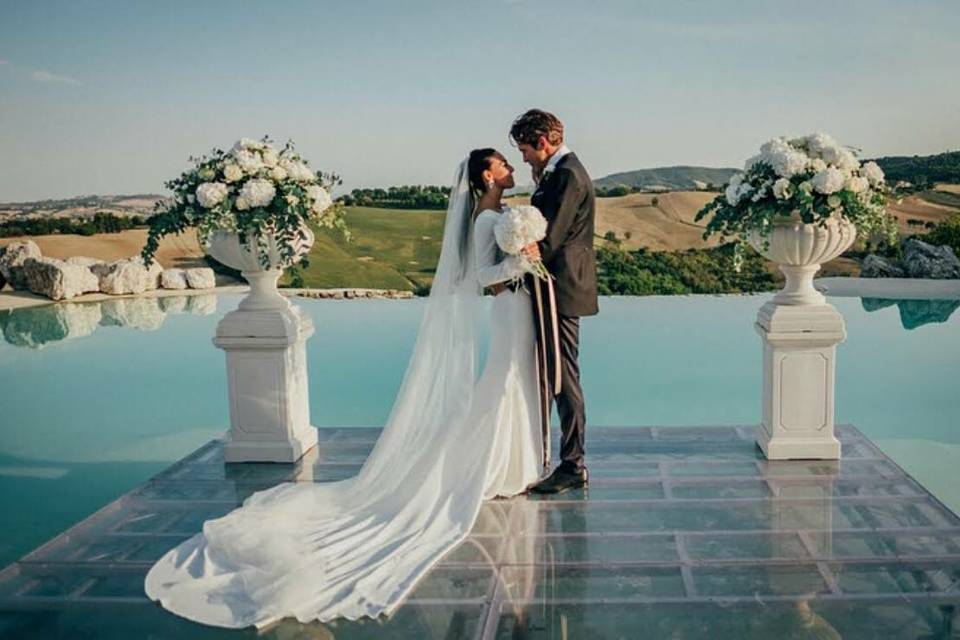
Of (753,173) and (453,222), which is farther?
(753,173)

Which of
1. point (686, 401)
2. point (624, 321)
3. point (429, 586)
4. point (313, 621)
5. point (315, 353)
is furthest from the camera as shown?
point (624, 321)

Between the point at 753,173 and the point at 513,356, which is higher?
the point at 753,173

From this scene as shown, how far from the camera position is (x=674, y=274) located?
54.7ft

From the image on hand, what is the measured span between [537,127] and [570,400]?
129cm

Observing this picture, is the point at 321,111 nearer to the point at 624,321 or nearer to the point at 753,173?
the point at 624,321

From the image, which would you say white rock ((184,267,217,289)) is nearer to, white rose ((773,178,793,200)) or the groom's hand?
the groom's hand

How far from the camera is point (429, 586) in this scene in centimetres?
313

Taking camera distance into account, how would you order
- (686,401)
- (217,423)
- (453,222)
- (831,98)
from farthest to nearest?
(831,98) < (686,401) < (217,423) < (453,222)

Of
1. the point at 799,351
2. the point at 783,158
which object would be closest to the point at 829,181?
the point at 783,158

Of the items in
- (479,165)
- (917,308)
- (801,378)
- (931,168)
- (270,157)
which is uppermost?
(931,168)

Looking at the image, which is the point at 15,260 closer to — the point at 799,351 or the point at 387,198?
the point at 387,198

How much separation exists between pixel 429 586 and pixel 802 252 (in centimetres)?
260

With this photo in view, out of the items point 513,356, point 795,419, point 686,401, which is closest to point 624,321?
point 686,401

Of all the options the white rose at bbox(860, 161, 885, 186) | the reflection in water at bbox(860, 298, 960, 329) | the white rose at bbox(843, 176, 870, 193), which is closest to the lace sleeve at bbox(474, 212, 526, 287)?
the white rose at bbox(843, 176, 870, 193)
